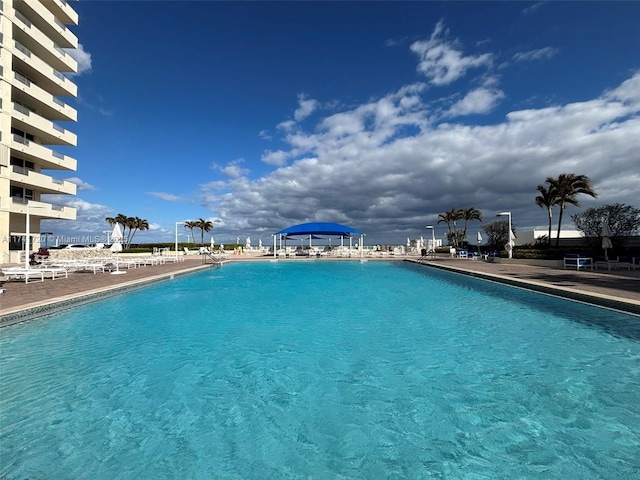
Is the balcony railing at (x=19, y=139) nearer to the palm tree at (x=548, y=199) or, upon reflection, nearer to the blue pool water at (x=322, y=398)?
the blue pool water at (x=322, y=398)

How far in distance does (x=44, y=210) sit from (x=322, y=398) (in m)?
24.3

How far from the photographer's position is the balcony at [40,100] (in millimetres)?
19234

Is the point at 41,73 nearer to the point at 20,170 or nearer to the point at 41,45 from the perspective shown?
the point at 41,45

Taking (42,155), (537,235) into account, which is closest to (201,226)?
(42,155)

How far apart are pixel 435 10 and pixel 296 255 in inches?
791

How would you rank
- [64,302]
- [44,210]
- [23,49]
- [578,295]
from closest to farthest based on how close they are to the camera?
[64,302]
[578,295]
[23,49]
[44,210]

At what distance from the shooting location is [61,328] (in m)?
5.80

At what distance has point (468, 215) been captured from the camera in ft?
121

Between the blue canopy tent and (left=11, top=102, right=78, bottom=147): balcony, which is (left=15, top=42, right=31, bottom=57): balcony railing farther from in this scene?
the blue canopy tent

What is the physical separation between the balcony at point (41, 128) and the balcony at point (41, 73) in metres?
2.76

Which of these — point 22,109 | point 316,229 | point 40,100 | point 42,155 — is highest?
point 40,100


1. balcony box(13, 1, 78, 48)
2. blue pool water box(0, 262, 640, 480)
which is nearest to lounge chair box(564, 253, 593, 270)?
blue pool water box(0, 262, 640, 480)

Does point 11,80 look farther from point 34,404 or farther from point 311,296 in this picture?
point 34,404

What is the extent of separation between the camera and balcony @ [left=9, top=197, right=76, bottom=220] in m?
18.1
